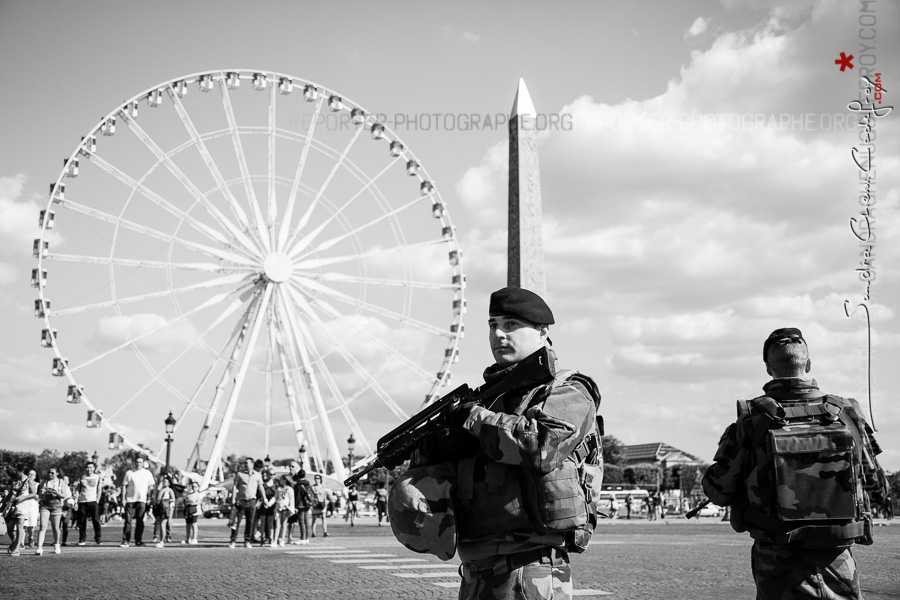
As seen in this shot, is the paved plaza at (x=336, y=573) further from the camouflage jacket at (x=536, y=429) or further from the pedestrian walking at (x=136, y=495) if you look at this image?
the camouflage jacket at (x=536, y=429)

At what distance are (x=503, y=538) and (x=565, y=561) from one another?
0.27m

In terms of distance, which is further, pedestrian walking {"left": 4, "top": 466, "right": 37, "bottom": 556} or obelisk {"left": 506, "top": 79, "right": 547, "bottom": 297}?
obelisk {"left": 506, "top": 79, "right": 547, "bottom": 297}

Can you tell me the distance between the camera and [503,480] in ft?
10.3

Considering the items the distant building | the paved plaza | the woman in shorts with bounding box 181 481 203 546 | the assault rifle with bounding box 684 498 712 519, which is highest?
the distant building

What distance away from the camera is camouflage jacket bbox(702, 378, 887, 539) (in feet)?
13.9

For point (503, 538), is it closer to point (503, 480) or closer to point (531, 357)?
point (503, 480)

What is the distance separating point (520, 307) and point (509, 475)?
22.0 inches

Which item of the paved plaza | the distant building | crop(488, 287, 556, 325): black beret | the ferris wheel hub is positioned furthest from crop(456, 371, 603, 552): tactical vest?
the distant building

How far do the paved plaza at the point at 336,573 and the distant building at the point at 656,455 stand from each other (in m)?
93.8

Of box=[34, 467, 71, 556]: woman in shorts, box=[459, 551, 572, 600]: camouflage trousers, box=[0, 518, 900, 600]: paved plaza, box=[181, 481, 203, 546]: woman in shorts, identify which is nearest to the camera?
box=[459, 551, 572, 600]: camouflage trousers

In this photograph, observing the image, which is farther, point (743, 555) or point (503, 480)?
point (743, 555)

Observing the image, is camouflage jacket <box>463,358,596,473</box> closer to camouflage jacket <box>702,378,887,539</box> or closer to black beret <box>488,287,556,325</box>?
black beret <box>488,287,556,325</box>

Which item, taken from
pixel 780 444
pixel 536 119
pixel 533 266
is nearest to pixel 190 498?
pixel 533 266

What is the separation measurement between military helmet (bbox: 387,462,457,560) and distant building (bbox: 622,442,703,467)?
10515 cm
